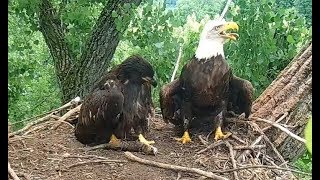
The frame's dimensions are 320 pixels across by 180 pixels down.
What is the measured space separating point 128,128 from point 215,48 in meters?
0.29

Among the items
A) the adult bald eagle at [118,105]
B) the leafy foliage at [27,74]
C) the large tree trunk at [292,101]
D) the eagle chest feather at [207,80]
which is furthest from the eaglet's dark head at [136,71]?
the large tree trunk at [292,101]

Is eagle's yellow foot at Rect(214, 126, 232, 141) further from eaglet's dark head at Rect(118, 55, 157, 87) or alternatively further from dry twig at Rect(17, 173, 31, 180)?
dry twig at Rect(17, 173, 31, 180)

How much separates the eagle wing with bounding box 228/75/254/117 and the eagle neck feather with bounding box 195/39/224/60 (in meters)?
0.08

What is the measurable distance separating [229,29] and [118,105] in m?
0.33

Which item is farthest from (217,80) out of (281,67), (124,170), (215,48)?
(124,170)

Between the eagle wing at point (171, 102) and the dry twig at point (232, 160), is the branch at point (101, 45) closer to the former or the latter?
the eagle wing at point (171, 102)

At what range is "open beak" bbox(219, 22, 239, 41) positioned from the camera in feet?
4.07

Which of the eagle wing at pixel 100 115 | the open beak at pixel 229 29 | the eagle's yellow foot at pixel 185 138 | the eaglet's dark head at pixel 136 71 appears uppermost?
the open beak at pixel 229 29

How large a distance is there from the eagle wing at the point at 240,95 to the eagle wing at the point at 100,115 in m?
0.31

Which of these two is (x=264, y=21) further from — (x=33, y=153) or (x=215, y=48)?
(x=33, y=153)

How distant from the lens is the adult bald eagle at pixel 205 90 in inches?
50.8

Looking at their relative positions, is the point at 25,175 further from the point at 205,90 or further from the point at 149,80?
the point at 205,90

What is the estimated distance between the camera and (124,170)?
1113 mm

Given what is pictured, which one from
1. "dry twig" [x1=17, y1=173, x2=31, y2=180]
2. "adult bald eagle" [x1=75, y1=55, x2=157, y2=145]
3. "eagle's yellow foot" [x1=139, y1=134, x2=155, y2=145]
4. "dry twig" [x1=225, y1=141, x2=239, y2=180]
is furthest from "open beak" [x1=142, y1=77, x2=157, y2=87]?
"dry twig" [x1=17, y1=173, x2=31, y2=180]
